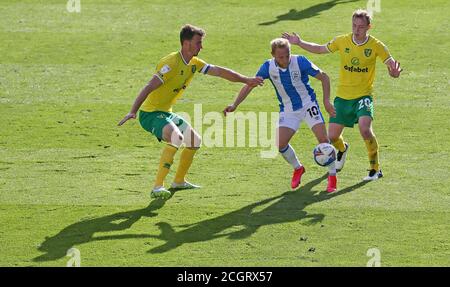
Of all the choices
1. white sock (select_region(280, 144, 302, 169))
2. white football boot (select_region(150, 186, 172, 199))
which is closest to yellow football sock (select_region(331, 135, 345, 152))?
white sock (select_region(280, 144, 302, 169))

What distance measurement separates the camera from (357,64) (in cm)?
1448

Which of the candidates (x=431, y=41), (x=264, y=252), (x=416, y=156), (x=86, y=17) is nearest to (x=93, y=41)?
(x=86, y=17)

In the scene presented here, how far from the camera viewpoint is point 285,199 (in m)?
13.6

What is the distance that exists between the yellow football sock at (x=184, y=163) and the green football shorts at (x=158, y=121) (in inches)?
12.0

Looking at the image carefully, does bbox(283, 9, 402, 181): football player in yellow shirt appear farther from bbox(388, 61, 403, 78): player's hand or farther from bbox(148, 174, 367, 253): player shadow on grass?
bbox(148, 174, 367, 253): player shadow on grass

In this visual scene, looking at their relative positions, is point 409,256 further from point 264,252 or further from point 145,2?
point 145,2

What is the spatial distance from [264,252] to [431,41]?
11.3m

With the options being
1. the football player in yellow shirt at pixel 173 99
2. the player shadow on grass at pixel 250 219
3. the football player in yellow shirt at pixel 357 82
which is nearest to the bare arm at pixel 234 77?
the football player in yellow shirt at pixel 173 99

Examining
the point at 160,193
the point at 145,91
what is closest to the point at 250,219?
the point at 160,193

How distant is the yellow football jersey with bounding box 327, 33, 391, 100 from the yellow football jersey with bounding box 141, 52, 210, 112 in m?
2.07

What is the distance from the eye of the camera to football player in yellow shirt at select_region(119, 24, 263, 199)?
13570 mm

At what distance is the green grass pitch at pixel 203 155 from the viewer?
1194cm

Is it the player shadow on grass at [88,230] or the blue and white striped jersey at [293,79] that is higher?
the blue and white striped jersey at [293,79]

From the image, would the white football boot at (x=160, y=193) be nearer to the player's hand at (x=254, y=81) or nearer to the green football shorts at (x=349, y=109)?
the player's hand at (x=254, y=81)
